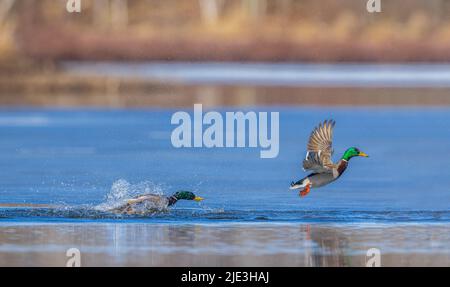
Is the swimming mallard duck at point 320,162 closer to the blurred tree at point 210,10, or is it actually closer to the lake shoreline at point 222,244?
the lake shoreline at point 222,244

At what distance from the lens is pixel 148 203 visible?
9.59 metres

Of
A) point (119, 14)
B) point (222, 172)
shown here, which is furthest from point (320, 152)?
point (119, 14)

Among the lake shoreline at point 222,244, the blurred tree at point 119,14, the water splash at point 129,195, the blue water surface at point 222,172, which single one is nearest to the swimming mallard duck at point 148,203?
the water splash at point 129,195

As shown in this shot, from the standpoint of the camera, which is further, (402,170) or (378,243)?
(402,170)

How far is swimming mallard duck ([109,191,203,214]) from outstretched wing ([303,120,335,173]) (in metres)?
0.78

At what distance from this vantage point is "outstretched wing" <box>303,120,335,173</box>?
920 centimetres

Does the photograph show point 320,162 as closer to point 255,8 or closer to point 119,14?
point 255,8

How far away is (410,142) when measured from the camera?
566 inches

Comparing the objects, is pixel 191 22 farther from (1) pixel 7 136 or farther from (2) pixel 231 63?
(1) pixel 7 136

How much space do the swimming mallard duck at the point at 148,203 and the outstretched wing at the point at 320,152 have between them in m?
0.78

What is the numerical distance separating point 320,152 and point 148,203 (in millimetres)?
1187

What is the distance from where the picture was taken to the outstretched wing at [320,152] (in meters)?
9.20
